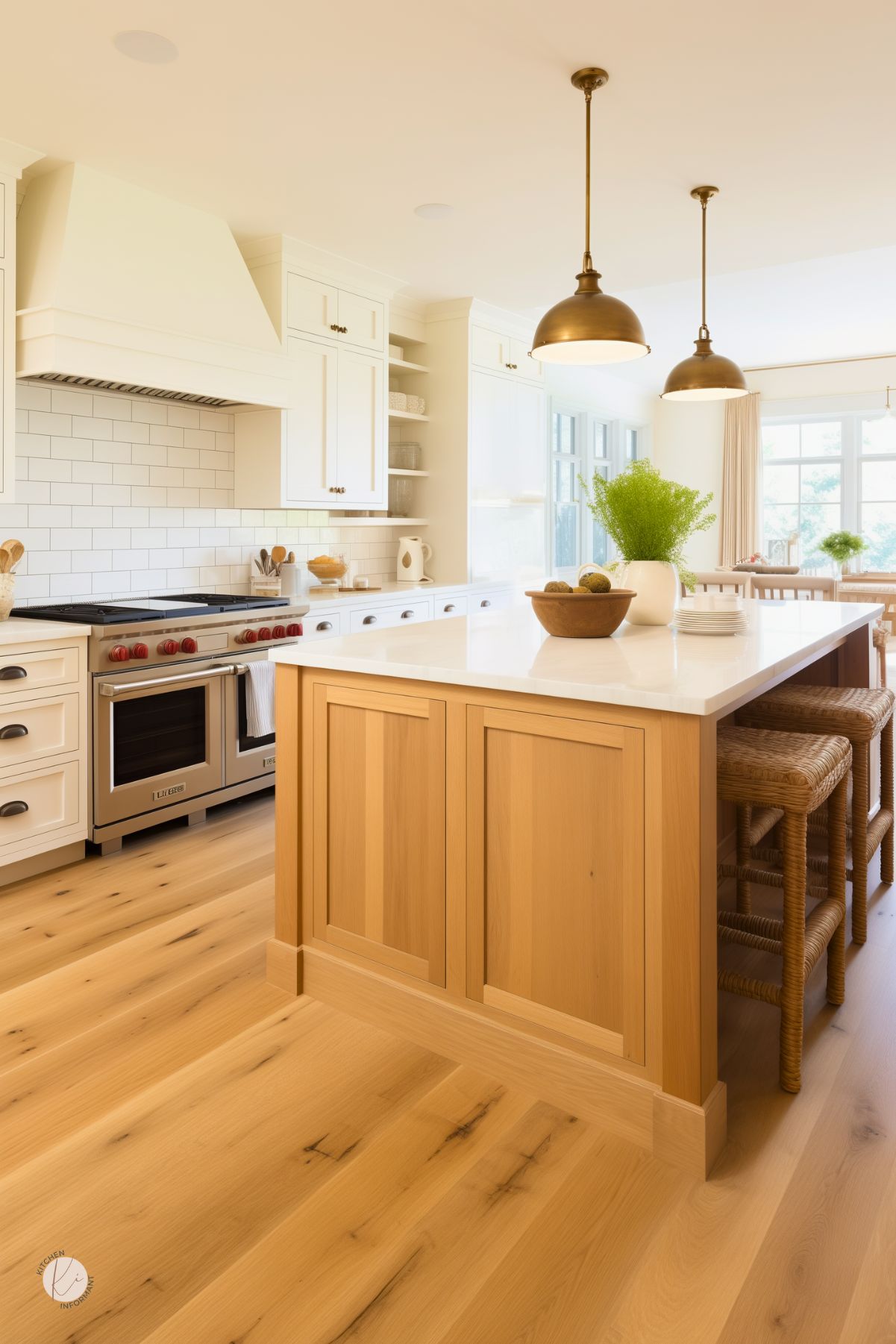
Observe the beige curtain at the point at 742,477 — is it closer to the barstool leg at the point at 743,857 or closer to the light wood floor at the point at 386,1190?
the barstool leg at the point at 743,857

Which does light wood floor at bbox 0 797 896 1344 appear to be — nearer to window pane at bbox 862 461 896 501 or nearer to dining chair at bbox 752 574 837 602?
dining chair at bbox 752 574 837 602

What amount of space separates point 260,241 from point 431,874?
3432 mm

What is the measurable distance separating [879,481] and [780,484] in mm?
911

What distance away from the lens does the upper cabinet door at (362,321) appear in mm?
4691

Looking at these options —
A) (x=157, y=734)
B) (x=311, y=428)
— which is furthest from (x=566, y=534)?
(x=157, y=734)

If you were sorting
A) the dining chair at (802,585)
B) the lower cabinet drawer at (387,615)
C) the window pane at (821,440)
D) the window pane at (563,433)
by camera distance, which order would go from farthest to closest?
the window pane at (821,440)
the window pane at (563,433)
the dining chair at (802,585)
the lower cabinet drawer at (387,615)

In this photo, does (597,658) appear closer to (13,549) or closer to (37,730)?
(37,730)

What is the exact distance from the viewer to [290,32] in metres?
2.59

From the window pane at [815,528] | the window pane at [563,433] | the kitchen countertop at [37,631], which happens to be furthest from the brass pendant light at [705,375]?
the window pane at [815,528]

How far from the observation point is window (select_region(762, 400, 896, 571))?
875 cm

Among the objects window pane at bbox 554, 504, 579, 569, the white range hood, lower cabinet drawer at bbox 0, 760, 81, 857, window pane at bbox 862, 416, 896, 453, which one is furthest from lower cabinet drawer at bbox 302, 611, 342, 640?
window pane at bbox 862, 416, 896, 453

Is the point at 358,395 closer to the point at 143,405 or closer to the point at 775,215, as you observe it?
the point at 143,405

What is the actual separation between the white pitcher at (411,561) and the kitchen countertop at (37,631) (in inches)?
98.0

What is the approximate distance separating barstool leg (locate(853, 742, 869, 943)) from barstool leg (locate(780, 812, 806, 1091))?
29.2 inches
